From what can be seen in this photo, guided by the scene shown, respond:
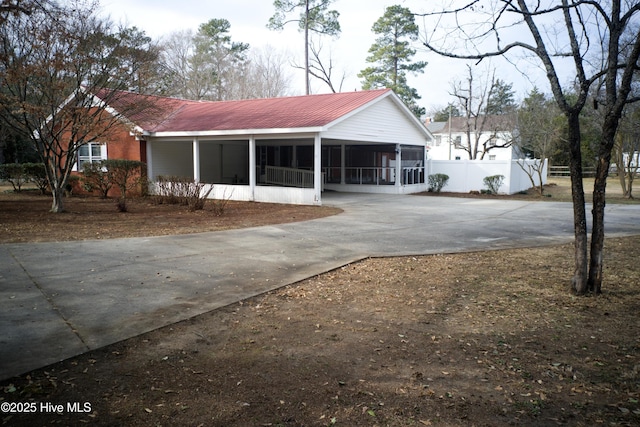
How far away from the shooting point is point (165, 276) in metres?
6.34

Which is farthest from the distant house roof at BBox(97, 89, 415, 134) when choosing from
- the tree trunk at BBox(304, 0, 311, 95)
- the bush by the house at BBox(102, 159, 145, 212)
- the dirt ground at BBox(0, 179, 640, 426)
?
the tree trunk at BBox(304, 0, 311, 95)

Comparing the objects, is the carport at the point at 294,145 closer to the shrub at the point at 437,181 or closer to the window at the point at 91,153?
the shrub at the point at 437,181

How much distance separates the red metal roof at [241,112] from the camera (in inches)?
643

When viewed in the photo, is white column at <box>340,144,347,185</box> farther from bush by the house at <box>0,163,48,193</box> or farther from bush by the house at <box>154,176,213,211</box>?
bush by the house at <box>0,163,48,193</box>

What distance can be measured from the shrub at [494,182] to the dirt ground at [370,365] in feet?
56.4

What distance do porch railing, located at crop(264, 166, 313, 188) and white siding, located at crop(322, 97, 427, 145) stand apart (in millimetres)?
3655

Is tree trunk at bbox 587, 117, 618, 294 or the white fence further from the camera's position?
the white fence

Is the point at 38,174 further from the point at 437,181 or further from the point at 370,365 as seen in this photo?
the point at 370,365

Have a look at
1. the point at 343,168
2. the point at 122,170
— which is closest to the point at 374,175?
the point at 343,168

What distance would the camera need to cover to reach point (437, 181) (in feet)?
79.8

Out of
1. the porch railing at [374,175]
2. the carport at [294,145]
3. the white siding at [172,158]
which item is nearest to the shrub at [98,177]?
the carport at [294,145]

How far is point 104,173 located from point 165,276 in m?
13.4

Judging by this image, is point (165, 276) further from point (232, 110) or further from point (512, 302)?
point (232, 110)

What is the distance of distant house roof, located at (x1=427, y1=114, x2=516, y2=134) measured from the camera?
3259cm
